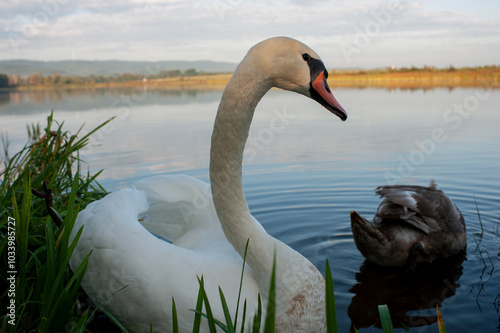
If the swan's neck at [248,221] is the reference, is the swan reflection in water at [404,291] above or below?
below

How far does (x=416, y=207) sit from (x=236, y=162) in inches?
93.9

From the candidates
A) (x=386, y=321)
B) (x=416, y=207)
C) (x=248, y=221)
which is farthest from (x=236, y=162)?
(x=416, y=207)

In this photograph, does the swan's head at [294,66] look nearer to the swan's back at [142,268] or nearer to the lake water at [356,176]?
the swan's back at [142,268]

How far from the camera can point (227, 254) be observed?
2863 millimetres

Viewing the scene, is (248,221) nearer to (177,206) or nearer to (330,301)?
(177,206)

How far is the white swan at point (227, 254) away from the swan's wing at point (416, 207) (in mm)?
1778

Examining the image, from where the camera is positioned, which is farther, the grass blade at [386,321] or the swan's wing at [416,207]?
the swan's wing at [416,207]

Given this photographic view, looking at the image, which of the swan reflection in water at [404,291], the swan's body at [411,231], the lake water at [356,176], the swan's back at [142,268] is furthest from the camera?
the swan's body at [411,231]

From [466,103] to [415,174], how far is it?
1402cm

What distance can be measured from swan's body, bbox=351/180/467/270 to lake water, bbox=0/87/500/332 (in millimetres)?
144

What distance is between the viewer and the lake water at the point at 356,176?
3.62 meters

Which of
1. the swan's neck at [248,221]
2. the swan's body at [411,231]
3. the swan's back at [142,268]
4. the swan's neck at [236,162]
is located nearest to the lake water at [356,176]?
the swan's body at [411,231]

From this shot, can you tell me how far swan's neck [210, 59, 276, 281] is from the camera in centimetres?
247

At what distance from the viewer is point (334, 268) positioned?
4.23 metres
